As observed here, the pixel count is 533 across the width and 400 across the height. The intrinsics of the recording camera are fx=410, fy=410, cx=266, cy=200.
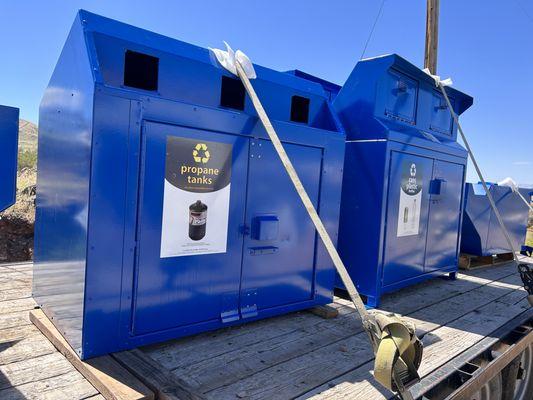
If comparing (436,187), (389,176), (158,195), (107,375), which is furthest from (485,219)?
Answer: (107,375)

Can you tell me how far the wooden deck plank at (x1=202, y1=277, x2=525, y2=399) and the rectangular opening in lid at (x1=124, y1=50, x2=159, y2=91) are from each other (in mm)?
1544

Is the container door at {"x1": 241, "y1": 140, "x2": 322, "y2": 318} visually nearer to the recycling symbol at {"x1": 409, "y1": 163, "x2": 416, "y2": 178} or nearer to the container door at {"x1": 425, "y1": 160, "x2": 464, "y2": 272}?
the recycling symbol at {"x1": 409, "y1": 163, "x2": 416, "y2": 178}

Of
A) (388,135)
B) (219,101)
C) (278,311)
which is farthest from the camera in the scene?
(388,135)

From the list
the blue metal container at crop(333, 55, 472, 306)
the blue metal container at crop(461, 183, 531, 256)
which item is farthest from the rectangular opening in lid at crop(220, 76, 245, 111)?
the blue metal container at crop(461, 183, 531, 256)

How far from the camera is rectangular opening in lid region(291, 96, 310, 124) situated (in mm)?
2990

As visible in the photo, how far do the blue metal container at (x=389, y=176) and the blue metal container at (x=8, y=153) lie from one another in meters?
2.58

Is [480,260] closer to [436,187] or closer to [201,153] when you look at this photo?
[436,187]

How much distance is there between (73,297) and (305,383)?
1190 millimetres

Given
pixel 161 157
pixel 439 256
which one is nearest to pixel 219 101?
pixel 161 157

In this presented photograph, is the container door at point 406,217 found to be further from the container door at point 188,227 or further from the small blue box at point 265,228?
the container door at point 188,227

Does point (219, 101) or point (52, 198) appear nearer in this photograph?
point (52, 198)

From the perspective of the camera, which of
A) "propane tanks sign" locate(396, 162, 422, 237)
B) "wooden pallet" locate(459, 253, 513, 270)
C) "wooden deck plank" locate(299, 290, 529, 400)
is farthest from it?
"wooden pallet" locate(459, 253, 513, 270)

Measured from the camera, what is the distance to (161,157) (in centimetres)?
210

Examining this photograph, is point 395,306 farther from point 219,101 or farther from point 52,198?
point 52,198
